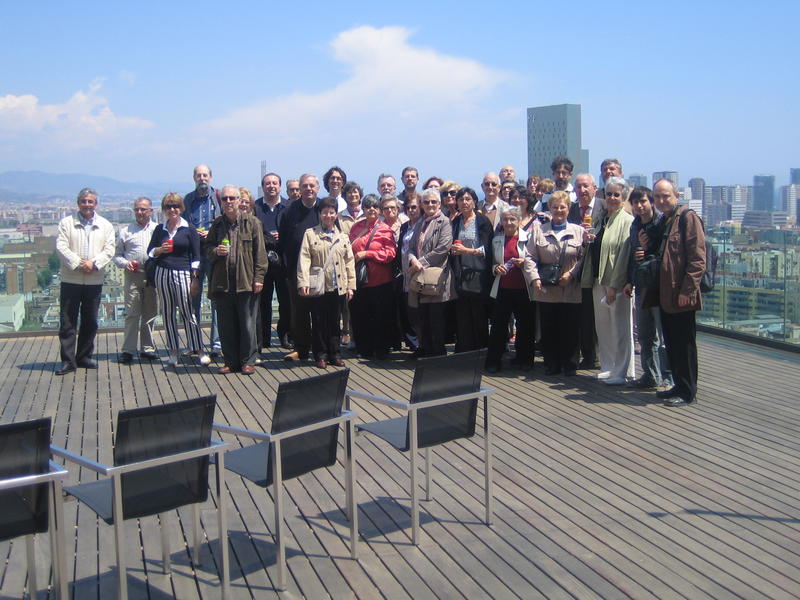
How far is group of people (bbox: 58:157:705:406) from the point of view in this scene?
723 cm

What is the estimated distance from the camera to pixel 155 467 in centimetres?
340

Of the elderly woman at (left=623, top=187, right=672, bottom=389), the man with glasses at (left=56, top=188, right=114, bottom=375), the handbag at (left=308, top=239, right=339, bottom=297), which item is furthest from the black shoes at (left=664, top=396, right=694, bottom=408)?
the man with glasses at (left=56, top=188, right=114, bottom=375)

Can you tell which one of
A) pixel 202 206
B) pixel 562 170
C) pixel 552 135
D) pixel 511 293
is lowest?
pixel 511 293

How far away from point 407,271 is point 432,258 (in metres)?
0.36

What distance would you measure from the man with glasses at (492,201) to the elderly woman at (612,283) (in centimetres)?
115

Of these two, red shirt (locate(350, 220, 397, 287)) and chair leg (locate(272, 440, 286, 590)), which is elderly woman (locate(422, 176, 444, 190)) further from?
chair leg (locate(272, 440, 286, 590))

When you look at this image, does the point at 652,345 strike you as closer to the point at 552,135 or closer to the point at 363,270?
the point at 363,270

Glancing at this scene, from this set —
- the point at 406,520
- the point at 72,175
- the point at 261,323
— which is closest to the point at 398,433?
the point at 406,520

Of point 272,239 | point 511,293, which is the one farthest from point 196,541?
point 272,239

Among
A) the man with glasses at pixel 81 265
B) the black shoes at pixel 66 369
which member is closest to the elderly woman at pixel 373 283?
the man with glasses at pixel 81 265

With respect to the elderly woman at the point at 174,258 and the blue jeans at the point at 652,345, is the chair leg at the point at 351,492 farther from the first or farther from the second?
the elderly woman at the point at 174,258

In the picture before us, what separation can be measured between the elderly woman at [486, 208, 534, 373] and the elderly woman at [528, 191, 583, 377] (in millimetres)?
131

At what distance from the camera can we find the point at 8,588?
372 cm

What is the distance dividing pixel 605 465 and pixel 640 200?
2465 mm
